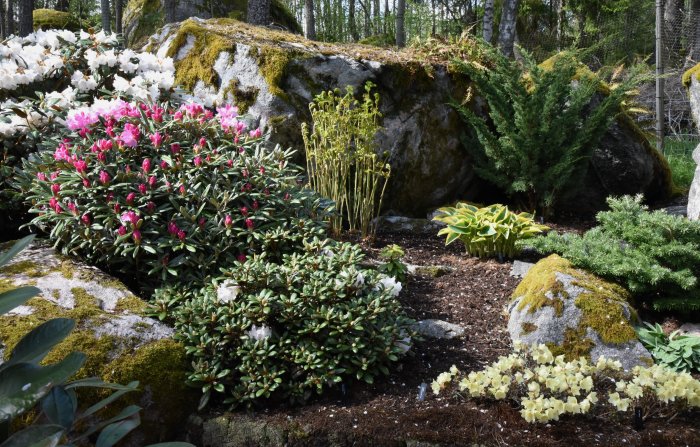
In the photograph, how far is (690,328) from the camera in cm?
359

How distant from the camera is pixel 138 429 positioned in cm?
265

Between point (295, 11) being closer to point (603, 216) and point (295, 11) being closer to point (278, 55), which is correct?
point (278, 55)

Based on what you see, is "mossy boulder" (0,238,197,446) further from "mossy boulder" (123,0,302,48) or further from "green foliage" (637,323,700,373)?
"mossy boulder" (123,0,302,48)

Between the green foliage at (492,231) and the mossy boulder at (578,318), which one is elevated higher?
the green foliage at (492,231)

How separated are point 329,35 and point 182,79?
11921 mm

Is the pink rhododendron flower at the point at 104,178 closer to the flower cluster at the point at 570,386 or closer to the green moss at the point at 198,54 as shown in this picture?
the flower cluster at the point at 570,386

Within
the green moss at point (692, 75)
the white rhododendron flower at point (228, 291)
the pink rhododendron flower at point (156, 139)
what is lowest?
the white rhododendron flower at point (228, 291)

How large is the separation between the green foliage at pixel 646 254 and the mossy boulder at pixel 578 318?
108mm

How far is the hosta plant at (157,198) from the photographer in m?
3.35

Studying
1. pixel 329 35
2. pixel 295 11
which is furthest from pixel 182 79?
pixel 295 11

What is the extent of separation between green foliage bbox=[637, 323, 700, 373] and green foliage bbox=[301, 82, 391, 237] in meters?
2.00

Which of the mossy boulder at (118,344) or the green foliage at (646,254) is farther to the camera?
the green foliage at (646,254)

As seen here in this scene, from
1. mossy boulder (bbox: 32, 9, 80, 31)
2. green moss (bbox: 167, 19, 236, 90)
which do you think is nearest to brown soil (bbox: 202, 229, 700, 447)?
green moss (bbox: 167, 19, 236, 90)

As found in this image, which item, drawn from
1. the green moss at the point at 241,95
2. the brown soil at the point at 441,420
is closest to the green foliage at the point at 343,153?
the green moss at the point at 241,95
